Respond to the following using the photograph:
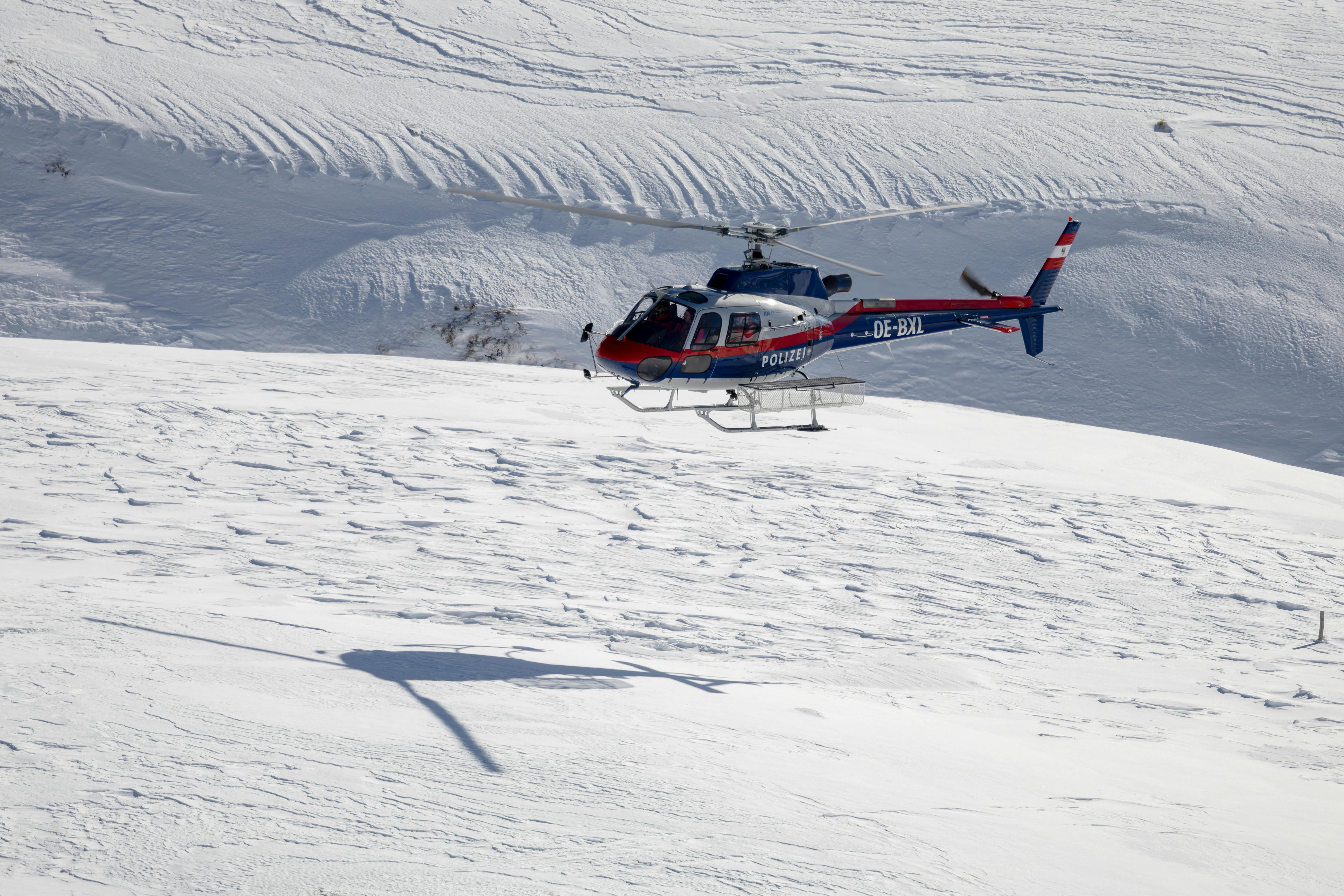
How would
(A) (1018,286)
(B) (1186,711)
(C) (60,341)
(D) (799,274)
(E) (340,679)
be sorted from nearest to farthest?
1. (E) (340,679)
2. (B) (1186,711)
3. (D) (799,274)
4. (C) (60,341)
5. (A) (1018,286)

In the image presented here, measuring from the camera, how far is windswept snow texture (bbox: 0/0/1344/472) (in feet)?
74.9

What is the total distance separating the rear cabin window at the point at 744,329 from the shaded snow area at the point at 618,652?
2126 millimetres

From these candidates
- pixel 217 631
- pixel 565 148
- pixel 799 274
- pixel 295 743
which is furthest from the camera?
pixel 565 148

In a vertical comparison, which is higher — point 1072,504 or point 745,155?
point 745,155

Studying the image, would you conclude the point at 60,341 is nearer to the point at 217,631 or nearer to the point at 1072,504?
the point at 217,631

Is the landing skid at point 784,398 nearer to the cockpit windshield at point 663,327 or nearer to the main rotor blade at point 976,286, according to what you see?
the cockpit windshield at point 663,327

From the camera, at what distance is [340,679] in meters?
7.84

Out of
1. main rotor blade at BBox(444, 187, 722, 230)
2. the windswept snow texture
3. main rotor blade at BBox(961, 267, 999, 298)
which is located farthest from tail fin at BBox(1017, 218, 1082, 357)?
the windswept snow texture

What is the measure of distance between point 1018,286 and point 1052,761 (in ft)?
57.3

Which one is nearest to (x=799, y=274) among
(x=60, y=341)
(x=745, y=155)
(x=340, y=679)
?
(x=340, y=679)

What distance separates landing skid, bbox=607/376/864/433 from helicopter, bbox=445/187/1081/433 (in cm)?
2

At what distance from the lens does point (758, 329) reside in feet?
39.3

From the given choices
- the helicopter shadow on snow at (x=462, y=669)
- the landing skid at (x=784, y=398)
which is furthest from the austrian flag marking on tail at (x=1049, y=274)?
the helicopter shadow on snow at (x=462, y=669)

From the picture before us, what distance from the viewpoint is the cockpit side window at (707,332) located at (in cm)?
1152
